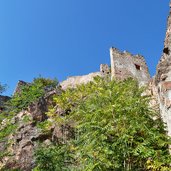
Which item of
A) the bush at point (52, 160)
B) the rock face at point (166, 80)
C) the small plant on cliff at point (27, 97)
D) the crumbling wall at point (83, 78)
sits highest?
the crumbling wall at point (83, 78)

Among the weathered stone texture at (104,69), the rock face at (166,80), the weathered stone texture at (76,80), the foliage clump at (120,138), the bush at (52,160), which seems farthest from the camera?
the weathered stone texture at (76,80)

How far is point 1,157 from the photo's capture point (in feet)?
47.4

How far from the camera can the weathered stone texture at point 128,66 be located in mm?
22500

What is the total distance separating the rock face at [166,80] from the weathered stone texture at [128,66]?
12319 mm

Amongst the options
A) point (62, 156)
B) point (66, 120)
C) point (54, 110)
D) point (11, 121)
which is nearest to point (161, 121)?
point (62, 156)

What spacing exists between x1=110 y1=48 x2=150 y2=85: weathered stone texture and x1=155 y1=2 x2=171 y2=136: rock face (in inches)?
485

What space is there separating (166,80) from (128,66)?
581 inches

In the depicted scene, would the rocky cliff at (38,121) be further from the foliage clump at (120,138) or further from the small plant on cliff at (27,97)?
the small plant on cliff at (27,97)

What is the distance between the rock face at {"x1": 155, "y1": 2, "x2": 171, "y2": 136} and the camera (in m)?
8.42

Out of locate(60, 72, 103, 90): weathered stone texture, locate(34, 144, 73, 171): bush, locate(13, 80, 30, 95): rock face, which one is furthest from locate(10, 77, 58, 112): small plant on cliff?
locate(34, 144, 73, 171): bush

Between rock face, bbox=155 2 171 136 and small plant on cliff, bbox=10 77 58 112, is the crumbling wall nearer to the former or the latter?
small plant on cliff, bbox=10 77 58 112

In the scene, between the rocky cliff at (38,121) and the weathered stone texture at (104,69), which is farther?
the weathered stone texture at (104,69)

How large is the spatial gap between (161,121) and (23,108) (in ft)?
36.5

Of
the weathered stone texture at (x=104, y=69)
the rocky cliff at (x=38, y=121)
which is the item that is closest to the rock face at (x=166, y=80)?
the rocky cliff at (x=38, y=121)
